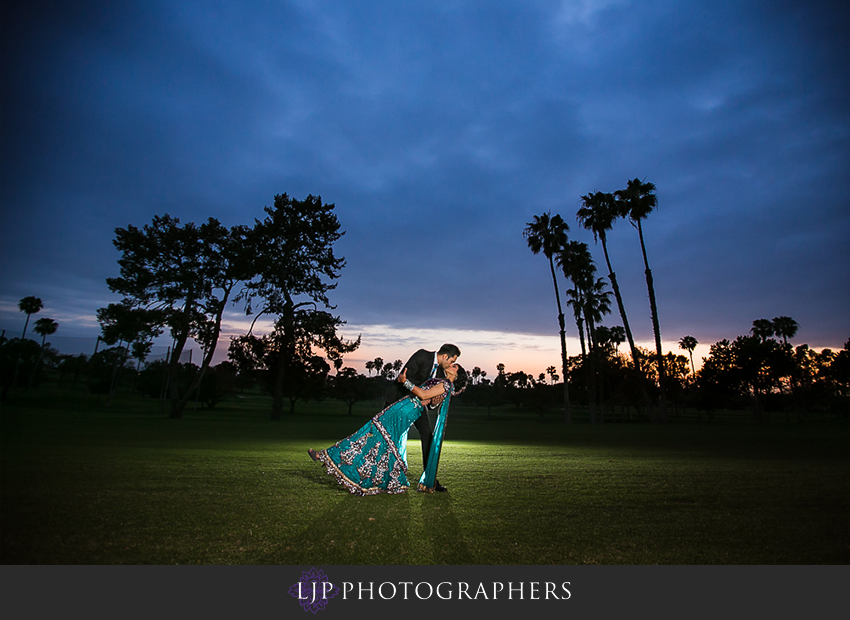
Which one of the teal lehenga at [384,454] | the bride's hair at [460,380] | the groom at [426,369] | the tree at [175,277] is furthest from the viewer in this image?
the tree at [175,277]

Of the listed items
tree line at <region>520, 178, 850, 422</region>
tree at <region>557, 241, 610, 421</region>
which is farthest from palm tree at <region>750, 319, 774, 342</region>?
tree at <region>557, 241, 610, 421</region>

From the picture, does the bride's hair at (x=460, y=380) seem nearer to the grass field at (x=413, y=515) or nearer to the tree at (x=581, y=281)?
the grass field at (x=413, y=515)

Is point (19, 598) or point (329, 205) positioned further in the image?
point (329, 205)

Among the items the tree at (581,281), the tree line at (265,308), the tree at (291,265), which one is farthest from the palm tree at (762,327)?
the tree at (291,265)

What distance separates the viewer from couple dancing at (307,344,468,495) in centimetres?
579

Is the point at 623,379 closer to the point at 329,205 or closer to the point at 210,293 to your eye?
the point at 329,205

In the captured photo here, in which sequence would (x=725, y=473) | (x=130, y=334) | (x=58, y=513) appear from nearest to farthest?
1. (x=58, y=513)
2. (x=725, y=473)
3. (x=130, y=334)

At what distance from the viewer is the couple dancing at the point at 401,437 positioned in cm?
579

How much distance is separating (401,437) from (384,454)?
311mm

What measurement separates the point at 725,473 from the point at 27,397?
42735 millimetres

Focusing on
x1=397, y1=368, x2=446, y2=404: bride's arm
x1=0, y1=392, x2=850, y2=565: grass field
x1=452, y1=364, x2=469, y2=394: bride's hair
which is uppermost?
x1=452, y1=364, x2=469, y2=394: bride's hair

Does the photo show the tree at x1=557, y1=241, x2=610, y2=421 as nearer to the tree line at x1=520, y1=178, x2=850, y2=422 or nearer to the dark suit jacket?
the tree line at x1=520, y1=178, x2=850, y2=422

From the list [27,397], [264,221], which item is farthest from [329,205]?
[27,397]

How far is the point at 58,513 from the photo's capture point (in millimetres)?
4270
